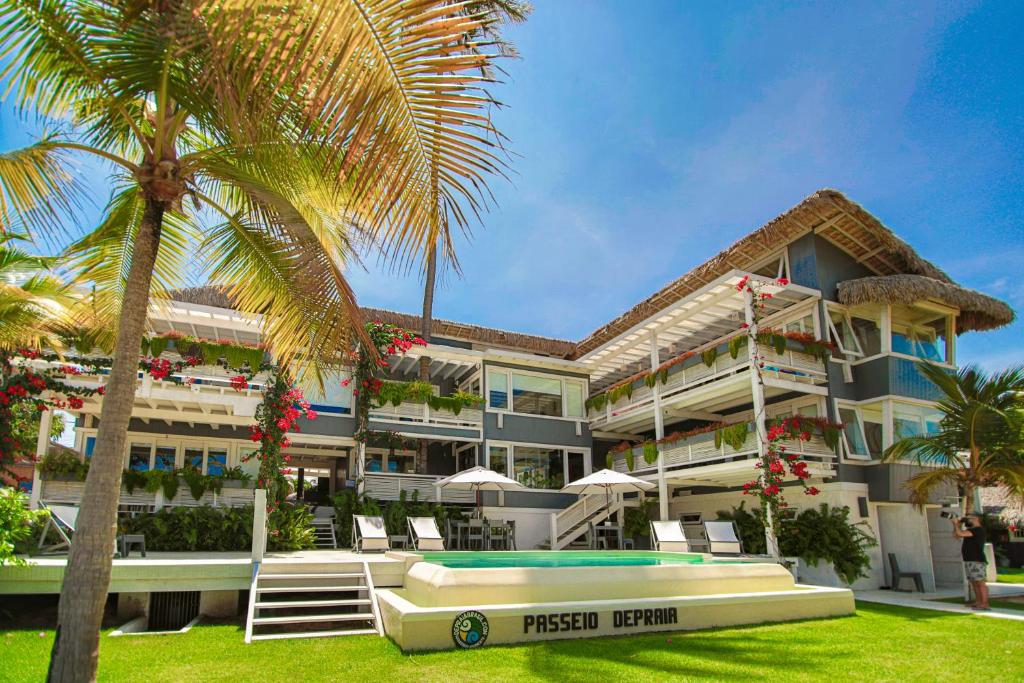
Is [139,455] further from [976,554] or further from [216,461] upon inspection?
[976,554]

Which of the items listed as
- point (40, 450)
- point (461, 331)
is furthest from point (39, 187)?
point (461, 331)

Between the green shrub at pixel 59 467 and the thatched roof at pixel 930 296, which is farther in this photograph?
the thatched roof at pixel 930 296

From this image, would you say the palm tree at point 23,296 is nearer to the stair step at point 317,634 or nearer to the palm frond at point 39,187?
the palm frond at point 39,187

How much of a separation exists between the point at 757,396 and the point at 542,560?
7124 mm

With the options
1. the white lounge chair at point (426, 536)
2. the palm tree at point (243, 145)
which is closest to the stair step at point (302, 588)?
the palm tree at point (243, 145)

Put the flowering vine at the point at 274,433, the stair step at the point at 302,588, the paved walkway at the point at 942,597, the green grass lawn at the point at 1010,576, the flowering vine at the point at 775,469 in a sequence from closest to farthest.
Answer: the stair step at the point at 302,588 → the paved walkway at the point at 942,597 → the flowering vine at the point at 274,433 → the flowering vine at the point at 775,469 → the green grass lawn at the point at 1010,576

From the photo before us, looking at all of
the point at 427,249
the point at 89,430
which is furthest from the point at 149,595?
the point at 89,430

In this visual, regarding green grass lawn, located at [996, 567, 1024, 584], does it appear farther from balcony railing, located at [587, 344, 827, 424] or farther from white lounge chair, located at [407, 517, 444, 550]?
white lounge chair, located at [407, 517, 444, 550]

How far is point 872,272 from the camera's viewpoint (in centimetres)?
1856

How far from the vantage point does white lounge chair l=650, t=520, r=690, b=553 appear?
1513cm

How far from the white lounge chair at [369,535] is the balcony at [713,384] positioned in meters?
9.40

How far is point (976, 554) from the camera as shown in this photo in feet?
36.2

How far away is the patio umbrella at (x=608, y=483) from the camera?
16.8 m

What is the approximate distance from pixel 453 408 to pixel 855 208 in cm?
1213
